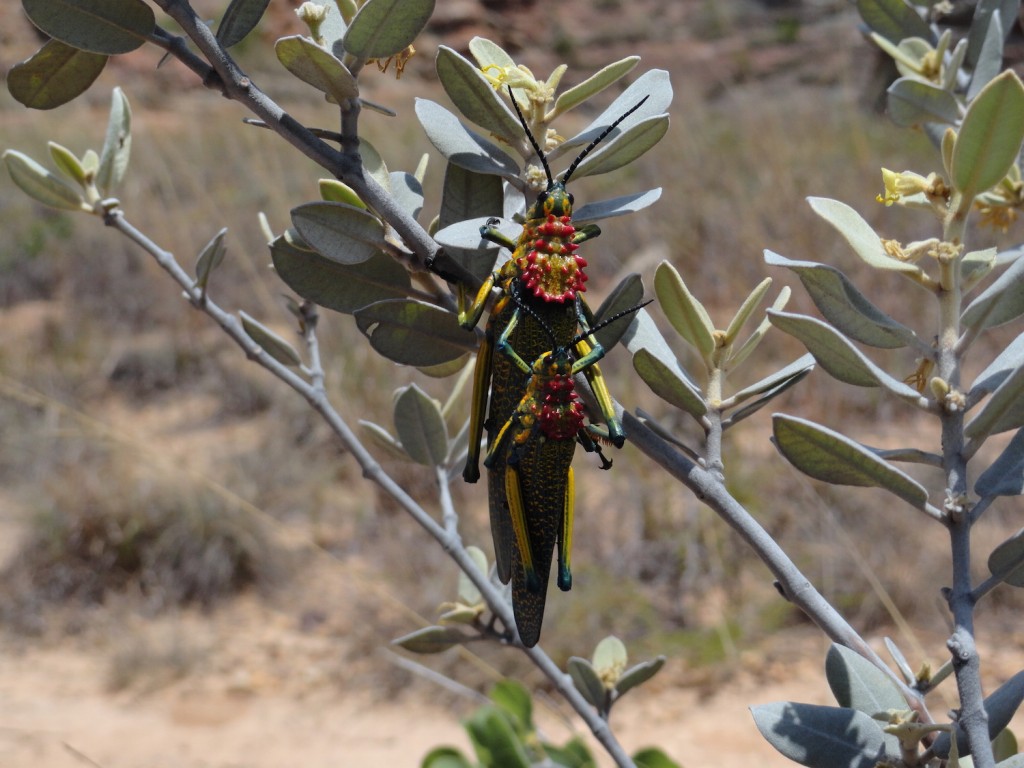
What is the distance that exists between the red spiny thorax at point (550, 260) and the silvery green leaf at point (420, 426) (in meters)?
0.29

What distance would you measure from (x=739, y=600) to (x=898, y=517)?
2.20 ft

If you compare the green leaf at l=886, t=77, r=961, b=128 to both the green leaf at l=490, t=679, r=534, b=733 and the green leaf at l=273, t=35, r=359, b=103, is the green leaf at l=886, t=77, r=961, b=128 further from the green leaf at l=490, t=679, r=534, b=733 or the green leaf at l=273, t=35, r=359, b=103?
the green leaf at l=490, t=679, r=534, b=733

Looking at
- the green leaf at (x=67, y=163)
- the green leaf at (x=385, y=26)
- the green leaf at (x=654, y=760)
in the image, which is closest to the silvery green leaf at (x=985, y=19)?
the green leaf at (x=385, y=26)

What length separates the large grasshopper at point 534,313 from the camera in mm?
467

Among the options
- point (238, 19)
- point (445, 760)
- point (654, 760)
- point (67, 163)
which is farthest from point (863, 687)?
point (445, 760)

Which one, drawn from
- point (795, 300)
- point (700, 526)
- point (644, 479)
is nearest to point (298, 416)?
point (644, 479)

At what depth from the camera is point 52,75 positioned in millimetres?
536

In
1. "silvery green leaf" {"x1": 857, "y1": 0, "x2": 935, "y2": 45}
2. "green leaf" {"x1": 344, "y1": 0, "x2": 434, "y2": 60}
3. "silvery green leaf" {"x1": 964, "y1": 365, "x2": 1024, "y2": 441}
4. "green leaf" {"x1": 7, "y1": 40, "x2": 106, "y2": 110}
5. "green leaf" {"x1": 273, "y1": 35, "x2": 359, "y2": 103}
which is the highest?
"silvery green leaf" {"x1": 857, "y1": 0, "x2": 935, "y2": 45}

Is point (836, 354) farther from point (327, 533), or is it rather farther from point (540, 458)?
point (327, 533)

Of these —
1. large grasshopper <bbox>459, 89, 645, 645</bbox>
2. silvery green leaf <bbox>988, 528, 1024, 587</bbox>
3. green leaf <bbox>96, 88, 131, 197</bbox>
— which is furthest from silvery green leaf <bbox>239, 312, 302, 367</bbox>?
silvery green leaf <bbox>988, 528, 1024, 587</bbox>

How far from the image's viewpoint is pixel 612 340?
515mm

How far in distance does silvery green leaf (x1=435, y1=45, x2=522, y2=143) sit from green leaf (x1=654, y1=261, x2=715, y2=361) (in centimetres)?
12

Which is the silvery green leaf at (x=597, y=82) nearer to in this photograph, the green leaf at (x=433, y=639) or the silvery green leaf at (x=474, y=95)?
the silvery green leaf at (x=474, y=95)

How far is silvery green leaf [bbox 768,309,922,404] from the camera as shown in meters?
0.43
